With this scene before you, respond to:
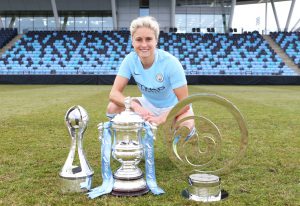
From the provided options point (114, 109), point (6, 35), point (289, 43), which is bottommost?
point (114, 109)

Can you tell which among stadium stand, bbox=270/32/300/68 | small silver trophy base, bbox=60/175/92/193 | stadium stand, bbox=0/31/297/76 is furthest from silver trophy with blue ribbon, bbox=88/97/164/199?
stadium stand, bbox=270/32/300/68

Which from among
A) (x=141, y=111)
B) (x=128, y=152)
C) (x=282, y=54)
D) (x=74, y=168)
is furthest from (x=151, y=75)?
(x=282, y=54)

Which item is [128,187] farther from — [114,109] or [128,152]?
[114,109]

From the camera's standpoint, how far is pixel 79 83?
2605 centimetres

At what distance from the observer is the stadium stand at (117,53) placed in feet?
92.6

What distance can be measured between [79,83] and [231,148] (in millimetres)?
21646

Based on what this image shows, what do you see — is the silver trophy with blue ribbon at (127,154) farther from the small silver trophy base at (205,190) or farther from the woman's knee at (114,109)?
the woman's knee at (114,109)

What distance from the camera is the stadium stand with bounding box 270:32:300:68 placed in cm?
3174

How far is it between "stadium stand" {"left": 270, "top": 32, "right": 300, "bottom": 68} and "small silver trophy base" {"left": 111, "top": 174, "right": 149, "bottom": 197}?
29126mm

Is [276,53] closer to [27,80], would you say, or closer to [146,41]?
[27,80]

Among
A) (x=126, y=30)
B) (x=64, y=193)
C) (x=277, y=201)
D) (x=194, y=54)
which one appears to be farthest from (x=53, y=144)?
(x=126, y=30)

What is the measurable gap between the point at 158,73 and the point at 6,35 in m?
35.2

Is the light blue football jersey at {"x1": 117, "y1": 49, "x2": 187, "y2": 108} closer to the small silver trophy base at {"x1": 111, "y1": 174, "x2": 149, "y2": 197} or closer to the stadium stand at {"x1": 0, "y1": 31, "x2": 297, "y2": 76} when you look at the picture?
the small silver trophy base at {"x1": 111, "y1": 174, "x2": 149, "y2": 197}

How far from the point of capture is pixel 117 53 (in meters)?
31.8
